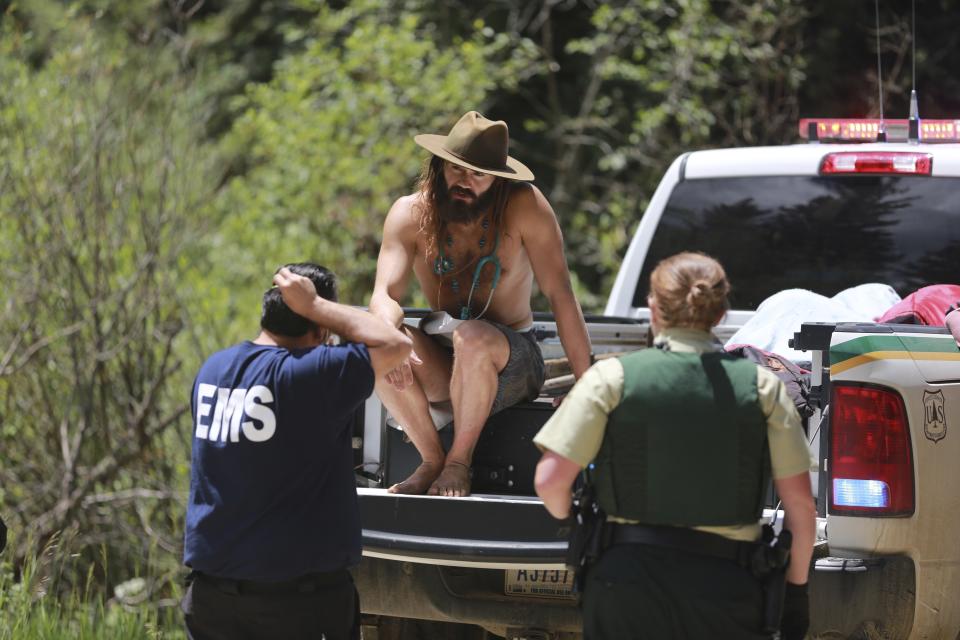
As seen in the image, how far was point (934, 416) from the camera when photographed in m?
3.75

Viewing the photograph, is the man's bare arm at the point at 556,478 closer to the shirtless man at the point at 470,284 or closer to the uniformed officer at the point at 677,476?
the uniformed officer at the point at 677,476

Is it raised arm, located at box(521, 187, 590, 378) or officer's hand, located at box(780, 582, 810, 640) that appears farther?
raised arm, located at box(521, 187, 590, 378)

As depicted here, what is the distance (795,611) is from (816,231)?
3134 mm

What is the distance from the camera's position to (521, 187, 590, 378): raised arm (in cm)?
441

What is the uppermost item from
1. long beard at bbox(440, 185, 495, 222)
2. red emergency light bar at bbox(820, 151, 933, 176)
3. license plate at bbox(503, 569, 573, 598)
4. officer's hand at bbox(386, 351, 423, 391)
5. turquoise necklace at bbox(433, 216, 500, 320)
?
red emergency light bar at bbox(820, 151, 933, 176)

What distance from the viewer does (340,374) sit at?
332 centimetres

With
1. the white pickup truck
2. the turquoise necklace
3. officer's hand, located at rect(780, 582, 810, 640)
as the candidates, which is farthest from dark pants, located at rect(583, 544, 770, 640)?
the turquoise necklace

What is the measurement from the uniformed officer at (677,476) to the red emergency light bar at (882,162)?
2.85 metres

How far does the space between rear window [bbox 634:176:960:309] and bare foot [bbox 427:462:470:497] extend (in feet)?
7.80

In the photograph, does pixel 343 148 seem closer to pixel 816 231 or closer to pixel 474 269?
pixel 816 231

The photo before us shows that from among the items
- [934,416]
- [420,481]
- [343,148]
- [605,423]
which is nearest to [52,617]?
[420,481]

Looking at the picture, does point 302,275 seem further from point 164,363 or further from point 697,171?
point 164,363

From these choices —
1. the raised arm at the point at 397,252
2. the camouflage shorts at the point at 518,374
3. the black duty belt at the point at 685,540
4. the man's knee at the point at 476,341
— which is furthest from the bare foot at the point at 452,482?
the black duty belt at the point at 685,540

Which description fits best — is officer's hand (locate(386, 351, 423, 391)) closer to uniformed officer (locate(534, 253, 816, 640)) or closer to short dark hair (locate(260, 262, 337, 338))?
short dark hair (locate(260, 262, 337, 338))
